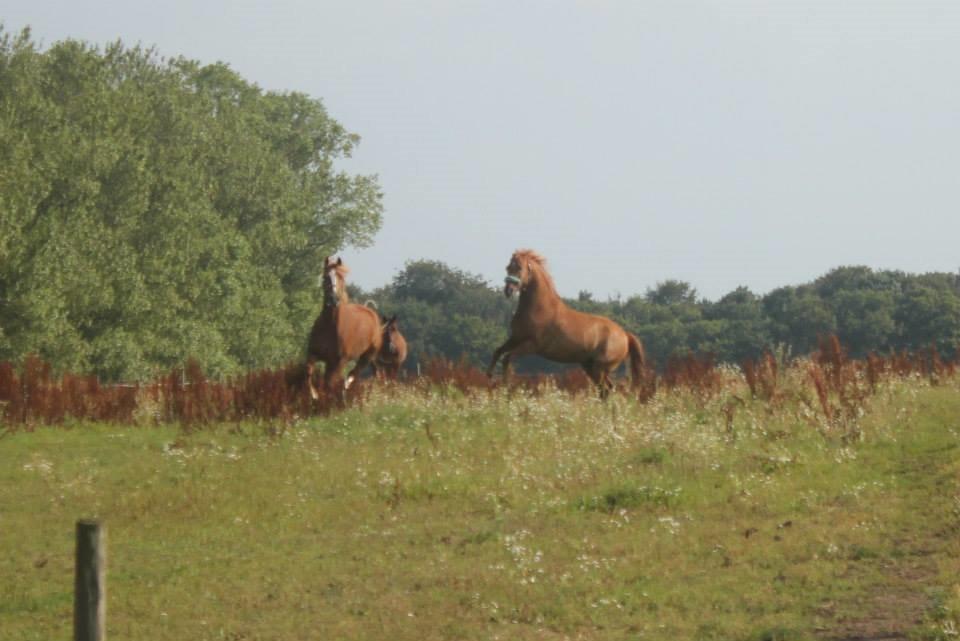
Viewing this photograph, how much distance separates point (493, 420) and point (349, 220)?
47990mm

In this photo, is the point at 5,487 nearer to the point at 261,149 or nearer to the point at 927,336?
the point at 261,149

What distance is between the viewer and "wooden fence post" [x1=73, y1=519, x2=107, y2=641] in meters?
7.70

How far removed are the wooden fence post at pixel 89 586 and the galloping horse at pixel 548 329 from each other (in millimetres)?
15324

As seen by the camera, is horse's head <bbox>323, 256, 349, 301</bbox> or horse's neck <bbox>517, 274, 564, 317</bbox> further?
horse's neck <bbox>517, 274, 564, 317</bbox>

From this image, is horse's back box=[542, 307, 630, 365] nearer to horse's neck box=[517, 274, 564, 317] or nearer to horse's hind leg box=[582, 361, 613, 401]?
horse's hind leg box=[582, 361, 613, 401]

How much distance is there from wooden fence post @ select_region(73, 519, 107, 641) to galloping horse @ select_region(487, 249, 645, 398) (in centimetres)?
1532

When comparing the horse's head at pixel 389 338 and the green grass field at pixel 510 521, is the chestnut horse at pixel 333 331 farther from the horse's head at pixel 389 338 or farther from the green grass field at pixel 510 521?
the horse's head at pixel 389 338

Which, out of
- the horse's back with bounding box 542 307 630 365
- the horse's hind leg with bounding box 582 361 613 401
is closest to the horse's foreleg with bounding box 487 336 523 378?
the horse's back with bounding box 542 307 630 365

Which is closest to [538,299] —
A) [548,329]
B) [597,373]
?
[548,329]

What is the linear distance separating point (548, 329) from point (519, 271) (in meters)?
1.21

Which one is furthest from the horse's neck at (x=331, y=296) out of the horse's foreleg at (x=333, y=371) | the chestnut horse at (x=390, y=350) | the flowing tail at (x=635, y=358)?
the chestnut horse at (x=390, y=350)

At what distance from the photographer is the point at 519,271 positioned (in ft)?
77.1

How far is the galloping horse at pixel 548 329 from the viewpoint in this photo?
933 inches

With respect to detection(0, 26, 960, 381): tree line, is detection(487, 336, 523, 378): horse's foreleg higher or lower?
lower
